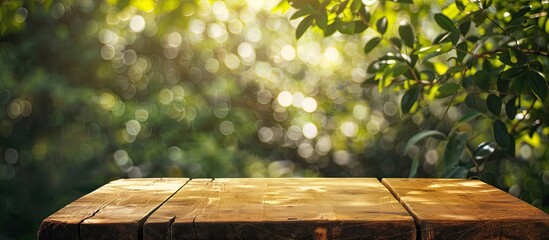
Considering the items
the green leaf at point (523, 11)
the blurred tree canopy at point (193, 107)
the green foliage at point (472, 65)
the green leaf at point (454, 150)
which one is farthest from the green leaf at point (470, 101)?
the blurred tree canopy at point (193, 107)

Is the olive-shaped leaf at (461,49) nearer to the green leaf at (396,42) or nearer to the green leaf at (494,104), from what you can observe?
the green leaf at (494,104)

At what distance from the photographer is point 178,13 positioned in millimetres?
3168

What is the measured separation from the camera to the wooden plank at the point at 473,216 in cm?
154

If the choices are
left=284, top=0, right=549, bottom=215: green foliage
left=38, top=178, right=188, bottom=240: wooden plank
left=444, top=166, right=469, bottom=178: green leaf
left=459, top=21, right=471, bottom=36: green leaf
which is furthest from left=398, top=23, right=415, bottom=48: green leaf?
left=38, top=178, right=188, bottom=240: wooden plank

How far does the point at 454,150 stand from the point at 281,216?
1281 mm

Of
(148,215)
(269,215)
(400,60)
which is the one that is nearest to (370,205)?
(269,215)

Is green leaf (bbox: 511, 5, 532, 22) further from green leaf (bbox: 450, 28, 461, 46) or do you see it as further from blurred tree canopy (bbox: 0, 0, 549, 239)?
blurred tree canopy (bbox: 0, 0, 549, 239)

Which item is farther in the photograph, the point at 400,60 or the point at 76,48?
the point at 76,48

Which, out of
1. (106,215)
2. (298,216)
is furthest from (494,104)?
(106,215)

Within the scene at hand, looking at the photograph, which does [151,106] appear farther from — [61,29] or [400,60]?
[400,60]

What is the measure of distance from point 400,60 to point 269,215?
118cm

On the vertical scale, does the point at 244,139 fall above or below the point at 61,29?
below

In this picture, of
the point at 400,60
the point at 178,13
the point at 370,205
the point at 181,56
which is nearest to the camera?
the point at 370,205

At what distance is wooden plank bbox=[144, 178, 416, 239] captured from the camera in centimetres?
153
